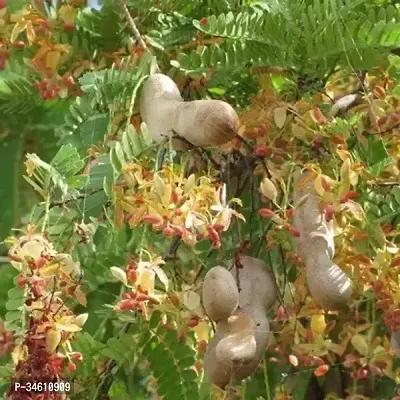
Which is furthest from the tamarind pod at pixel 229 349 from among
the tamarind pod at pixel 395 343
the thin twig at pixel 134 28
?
the thin twig at pixel 134 28

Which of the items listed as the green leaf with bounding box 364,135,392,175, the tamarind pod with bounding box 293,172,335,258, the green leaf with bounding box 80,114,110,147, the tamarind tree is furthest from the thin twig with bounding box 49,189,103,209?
the green leaf with bounding box 364,135,392,175

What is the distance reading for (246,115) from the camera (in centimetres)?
128

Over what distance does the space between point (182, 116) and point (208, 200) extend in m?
0.11

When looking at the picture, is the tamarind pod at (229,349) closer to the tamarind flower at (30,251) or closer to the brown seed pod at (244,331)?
the brown seed pod at (244,331)

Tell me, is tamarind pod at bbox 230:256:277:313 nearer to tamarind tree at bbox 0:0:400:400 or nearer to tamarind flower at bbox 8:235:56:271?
tamarind tree at bbox 0:0:400:400

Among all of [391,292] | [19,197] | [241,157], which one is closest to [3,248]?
[19,197]

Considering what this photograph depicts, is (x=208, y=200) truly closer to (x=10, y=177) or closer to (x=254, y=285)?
(x=254, y=285)

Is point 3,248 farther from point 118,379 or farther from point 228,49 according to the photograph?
point 228,49

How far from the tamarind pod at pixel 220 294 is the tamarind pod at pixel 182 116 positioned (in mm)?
151

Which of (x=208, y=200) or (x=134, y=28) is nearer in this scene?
(x=208, y=200)

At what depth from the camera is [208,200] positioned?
1116mm

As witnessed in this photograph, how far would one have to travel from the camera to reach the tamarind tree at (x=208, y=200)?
1099 millimetres

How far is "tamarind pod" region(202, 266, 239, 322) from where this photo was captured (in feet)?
3.51

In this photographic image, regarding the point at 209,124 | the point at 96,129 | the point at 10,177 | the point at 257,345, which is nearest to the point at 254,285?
the point at 257,345
